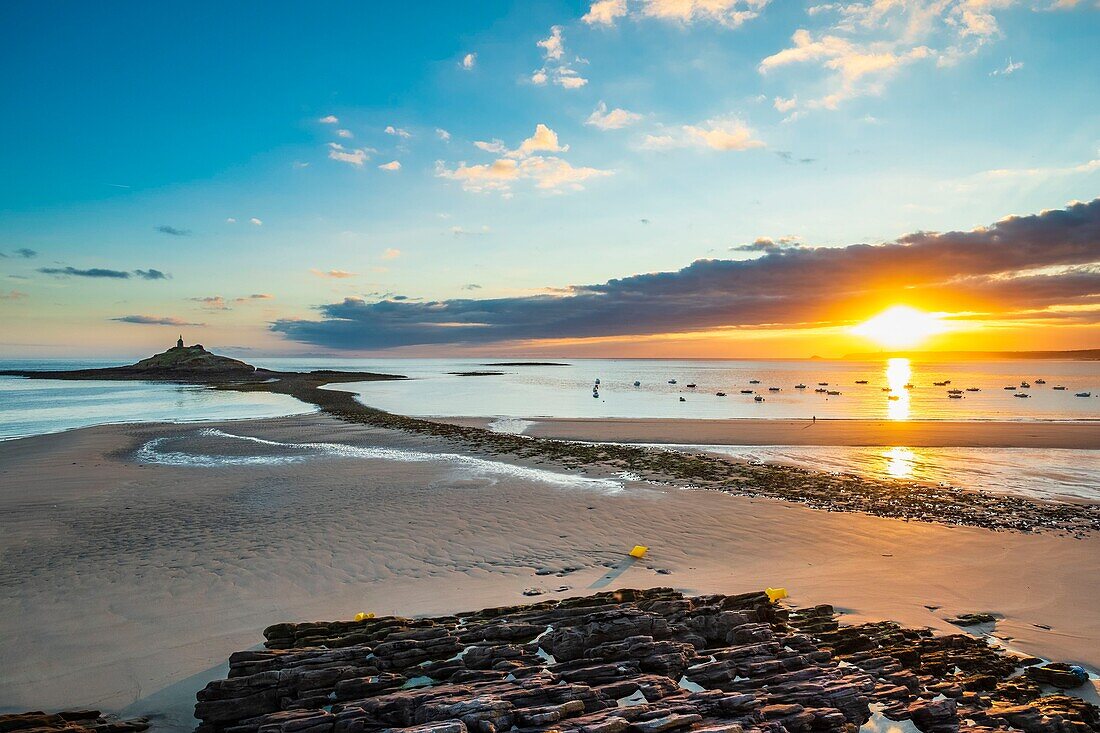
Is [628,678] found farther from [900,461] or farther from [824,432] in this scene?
[824,432]

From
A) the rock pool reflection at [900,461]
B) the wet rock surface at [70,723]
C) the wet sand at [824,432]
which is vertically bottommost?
the rock pool reflection at [900,461]

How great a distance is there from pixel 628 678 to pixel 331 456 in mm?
22082

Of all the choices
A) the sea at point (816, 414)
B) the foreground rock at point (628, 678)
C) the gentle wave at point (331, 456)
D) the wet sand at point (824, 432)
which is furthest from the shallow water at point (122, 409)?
the foreground rock at point (628, 678)

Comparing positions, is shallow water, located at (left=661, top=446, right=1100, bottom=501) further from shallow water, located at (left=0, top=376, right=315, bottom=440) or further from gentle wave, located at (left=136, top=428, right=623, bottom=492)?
shallow water, located at (left=0, top=376, right=315, bottom=440)

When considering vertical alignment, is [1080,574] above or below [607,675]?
below

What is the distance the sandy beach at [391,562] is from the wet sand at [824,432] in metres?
13.6

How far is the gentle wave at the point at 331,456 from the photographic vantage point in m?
20.3

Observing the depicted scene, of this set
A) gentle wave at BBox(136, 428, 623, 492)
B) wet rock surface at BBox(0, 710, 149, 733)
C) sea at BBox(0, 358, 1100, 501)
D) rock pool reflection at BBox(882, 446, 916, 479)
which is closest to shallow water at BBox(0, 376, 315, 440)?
sea at BBox(0, 358, 1100, 501)

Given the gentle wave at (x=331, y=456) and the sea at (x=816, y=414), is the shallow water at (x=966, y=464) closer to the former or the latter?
the sea at (x=816, y=414)

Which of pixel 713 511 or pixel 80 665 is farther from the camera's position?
pixel 713 511

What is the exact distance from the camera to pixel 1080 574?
11.0 m

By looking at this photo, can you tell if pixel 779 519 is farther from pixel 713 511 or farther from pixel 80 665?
pixel 80 665

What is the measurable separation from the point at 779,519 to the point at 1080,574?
5.92 meters

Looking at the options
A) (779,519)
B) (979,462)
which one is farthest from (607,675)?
(979,462)
